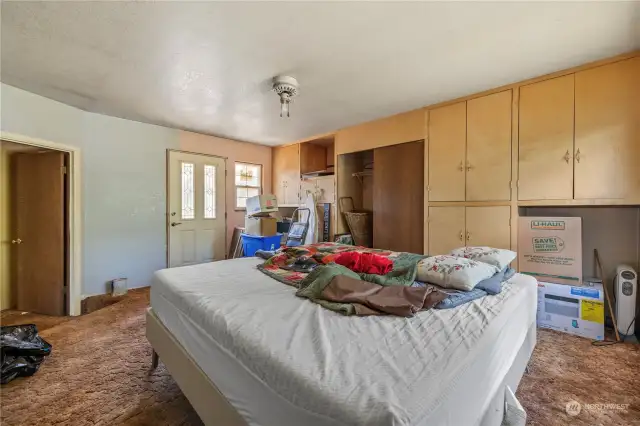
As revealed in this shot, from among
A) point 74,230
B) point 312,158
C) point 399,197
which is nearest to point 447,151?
point 399,197

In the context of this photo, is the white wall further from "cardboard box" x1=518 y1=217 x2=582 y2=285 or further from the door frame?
"cardboard box" x1=518 y1=217 x2=582 y2=285

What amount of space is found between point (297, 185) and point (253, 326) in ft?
13.6

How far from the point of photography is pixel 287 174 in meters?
5.35

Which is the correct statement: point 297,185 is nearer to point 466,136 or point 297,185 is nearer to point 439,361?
point 466,136

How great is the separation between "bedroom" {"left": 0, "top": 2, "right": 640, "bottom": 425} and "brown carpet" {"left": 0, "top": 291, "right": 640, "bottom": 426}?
0.05 feet

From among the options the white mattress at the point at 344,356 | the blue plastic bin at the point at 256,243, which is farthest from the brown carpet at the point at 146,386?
the blue plastic bin at the point at 256,243

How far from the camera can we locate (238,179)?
5.25 metres

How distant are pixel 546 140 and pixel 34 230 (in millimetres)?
5661

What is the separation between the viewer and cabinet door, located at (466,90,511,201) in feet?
9.59

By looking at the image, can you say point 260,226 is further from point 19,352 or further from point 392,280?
point 392,280

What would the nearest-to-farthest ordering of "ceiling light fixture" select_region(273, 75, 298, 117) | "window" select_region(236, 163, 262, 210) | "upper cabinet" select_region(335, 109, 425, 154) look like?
1. "ceiling light fixture" select_region(273, 75, 298, 117)
2. "upper cabinet" select_region(335, 109, 425, 154)
3. "window" select_region(236, 163, 262, 210)

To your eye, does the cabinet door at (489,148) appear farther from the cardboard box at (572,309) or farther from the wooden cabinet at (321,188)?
the wooden cabinet at (321,188)

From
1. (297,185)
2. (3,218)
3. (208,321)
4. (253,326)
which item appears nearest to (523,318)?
(253,326)

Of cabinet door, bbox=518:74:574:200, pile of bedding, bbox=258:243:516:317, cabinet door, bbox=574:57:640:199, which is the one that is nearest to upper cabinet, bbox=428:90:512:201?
cabinet door, bbox=518:74:574:200
